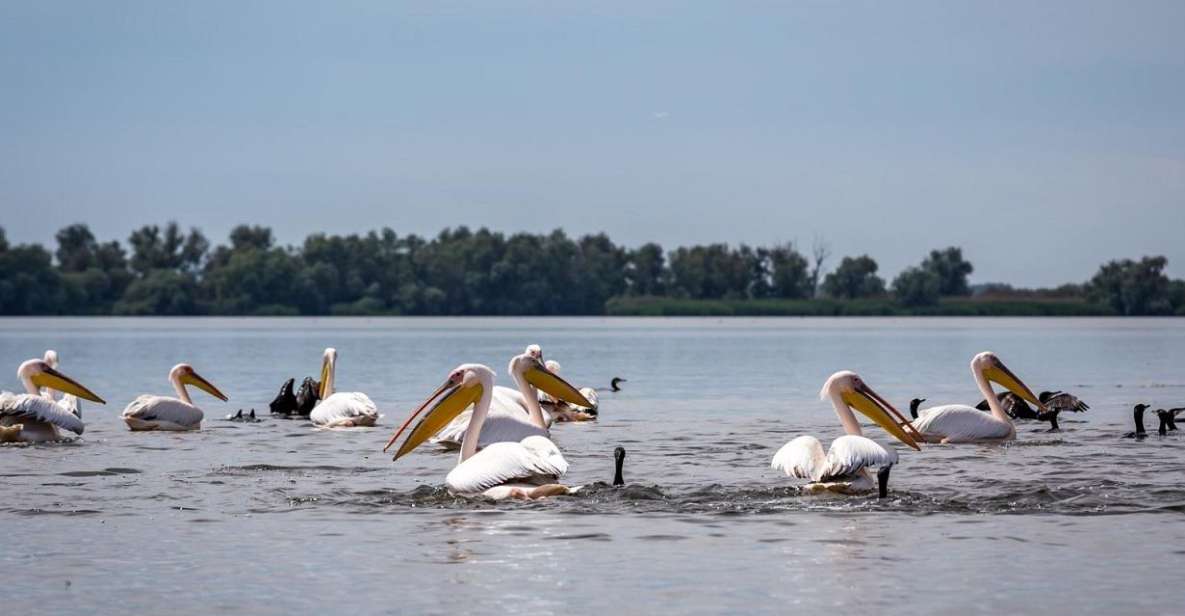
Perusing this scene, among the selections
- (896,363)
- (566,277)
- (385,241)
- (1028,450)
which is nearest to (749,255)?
(566,277)

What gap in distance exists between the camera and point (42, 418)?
1434 cm

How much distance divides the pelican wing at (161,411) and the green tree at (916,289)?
11971 cm

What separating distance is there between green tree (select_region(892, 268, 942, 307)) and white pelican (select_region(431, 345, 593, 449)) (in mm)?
120420

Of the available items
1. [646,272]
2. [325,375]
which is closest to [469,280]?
[646,272]

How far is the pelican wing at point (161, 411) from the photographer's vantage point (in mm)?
16078

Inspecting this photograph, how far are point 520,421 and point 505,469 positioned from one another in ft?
8.70

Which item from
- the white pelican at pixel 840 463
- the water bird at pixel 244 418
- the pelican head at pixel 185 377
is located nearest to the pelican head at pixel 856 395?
the white pelican at pixel 840 463

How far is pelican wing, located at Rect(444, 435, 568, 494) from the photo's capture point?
10.1m

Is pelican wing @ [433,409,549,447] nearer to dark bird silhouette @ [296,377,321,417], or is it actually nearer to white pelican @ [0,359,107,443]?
white pelican @ [0,359,107,443]

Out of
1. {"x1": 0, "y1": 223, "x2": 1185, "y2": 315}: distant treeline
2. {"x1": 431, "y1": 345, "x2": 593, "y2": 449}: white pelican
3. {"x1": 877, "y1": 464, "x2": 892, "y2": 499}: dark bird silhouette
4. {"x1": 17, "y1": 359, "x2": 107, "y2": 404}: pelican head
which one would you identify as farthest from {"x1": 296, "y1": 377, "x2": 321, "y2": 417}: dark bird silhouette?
{"x1": 0, "y1": 223, "x2": 1185, "y2": 315}: distant treeline

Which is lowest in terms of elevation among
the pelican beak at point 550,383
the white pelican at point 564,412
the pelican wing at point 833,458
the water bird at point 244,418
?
the water bird at point 244,418

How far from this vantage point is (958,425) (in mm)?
14469

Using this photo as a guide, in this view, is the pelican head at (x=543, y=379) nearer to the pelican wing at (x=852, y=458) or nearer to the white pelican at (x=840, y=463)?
the white pelican at (x=840, y=463)

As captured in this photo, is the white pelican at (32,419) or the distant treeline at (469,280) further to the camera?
the distant treeline at (469,280)
